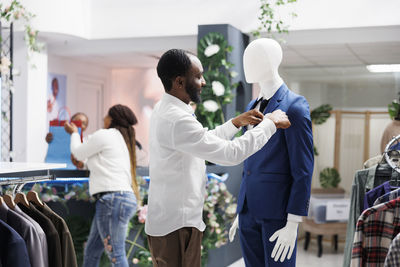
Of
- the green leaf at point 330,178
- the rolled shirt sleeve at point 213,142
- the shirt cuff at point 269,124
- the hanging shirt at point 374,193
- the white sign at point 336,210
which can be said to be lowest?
the white sign at point 336,210

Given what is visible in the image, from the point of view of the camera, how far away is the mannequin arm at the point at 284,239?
2559 millimetres

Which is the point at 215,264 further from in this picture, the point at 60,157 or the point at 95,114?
the point at 95,114

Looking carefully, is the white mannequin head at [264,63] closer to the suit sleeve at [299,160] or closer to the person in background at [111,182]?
the suit sleeve at [299,160]

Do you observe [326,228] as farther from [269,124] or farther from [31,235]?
[31,235]

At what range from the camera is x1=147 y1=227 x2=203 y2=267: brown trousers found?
8.01ft

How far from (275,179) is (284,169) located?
6 centimetres

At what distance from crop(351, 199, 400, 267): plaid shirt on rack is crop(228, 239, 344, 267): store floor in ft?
13.5

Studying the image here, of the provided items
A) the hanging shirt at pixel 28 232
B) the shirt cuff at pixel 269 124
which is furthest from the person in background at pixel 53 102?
the shirt cuff at pixel 269 124

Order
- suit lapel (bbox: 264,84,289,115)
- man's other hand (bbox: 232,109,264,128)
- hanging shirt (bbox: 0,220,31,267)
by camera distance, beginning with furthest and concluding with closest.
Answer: suit lapel (bbox: 264,84,289,115)
man's other hand (bbox: 232,109,264,128)
hanging shirt (bbox: 0,220,31,267)

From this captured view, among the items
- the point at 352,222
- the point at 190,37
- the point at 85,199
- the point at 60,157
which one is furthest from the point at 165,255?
the point at 190,37

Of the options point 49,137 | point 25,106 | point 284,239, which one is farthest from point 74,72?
point 284,239

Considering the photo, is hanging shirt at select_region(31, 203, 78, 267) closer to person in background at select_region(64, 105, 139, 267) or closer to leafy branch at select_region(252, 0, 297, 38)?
person in background at select_region(64, 105, 139, 267)

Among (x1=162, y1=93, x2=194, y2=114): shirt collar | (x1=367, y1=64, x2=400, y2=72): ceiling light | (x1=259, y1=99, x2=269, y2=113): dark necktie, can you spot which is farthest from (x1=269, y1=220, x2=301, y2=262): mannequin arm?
(x1=367, y1=64, x2=400, y2=72): ceiling light

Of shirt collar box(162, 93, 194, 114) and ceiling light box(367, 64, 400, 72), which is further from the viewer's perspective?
ceiling light box(367, 64, 400, 72)
